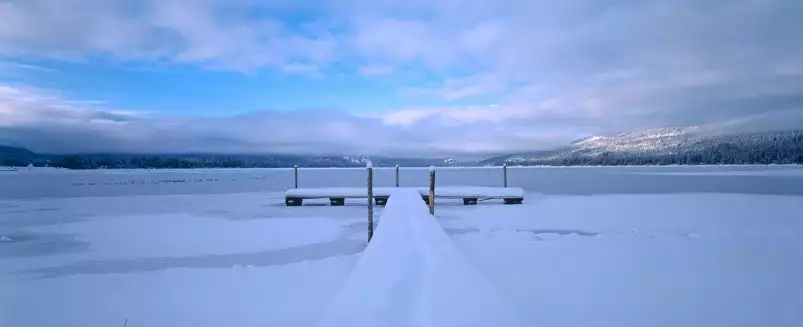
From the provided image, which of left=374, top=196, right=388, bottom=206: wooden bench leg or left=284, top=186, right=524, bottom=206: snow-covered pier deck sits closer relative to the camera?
left=284, top=186, right=524, bottom=206: snow-covered pier deck

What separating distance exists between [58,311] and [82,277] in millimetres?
1527

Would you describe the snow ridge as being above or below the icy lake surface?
above

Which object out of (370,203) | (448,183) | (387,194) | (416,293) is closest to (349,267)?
(370,203)

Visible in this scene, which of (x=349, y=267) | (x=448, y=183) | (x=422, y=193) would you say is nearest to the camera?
(x=349, y=267)

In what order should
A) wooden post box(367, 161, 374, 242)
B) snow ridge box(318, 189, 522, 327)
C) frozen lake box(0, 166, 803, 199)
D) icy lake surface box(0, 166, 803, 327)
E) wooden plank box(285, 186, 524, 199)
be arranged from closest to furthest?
snow ridge box(318, 189, 522, 327) < icy lake surface box(0, 166, 803, 327) < wooden post box(367, 161, 374, 242) < wooden plank box(285, 186, 524, 199) < frozen lake box(0, 166, 803, 199)

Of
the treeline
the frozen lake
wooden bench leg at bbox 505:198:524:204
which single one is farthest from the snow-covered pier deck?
the treeline

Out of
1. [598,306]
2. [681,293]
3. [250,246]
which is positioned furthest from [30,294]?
[681,293]

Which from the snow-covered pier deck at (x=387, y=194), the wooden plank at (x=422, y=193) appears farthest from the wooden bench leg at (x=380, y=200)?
the wooden plank at (x=422, y=193)

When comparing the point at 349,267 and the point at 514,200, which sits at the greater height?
the point at 514,200

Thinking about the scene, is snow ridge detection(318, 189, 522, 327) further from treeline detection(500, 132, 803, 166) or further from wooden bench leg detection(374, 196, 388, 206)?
treeline detection(500, 132, 803, 166)

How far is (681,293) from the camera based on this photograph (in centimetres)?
521

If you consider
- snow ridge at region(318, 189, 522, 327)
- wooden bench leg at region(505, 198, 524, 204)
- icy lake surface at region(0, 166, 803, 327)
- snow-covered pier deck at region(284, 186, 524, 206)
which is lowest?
icy lake surface at region(0, 166, 803, 327)

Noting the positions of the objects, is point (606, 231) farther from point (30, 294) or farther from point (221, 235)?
point (30, 294)

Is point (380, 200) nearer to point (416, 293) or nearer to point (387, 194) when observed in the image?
point (387, 194)
